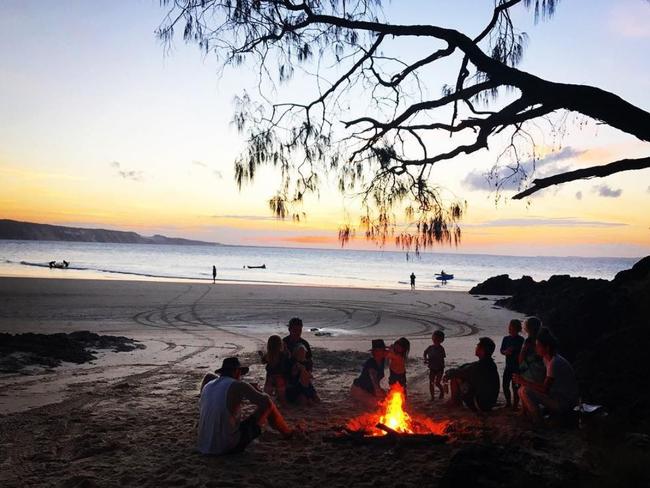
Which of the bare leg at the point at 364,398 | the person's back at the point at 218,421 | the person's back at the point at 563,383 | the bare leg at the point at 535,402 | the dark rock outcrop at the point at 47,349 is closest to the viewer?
the person's back at the point at 218,421

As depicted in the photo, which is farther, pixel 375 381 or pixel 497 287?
pixel 497 287

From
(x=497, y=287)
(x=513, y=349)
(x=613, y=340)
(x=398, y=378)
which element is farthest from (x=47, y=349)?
(x=497, y=287)

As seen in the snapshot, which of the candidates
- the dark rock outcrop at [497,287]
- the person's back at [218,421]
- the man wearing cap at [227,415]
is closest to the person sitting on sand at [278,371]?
the man wearing cap at [227,415]

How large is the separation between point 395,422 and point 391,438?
0.68 m

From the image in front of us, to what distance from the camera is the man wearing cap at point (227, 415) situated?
21.1 feet

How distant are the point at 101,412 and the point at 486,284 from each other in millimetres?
35473

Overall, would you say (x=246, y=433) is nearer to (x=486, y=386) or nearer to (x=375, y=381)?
(x=375, y=381)

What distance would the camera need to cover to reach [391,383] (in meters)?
9.12

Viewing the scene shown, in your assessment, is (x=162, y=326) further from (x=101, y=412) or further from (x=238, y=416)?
(x=238, y=416)

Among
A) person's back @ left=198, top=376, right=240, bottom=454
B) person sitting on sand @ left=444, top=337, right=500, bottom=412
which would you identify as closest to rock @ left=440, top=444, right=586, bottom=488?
person's back @ left=198, top=376, right=240, bottom=454

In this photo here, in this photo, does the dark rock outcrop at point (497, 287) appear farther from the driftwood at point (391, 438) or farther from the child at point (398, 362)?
the driftwood at point (391, 438)

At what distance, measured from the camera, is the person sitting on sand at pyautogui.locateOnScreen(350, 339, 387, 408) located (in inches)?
363

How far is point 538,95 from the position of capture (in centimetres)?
589

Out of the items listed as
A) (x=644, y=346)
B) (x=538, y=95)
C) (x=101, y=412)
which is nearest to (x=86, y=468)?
(x=101, y=412)
